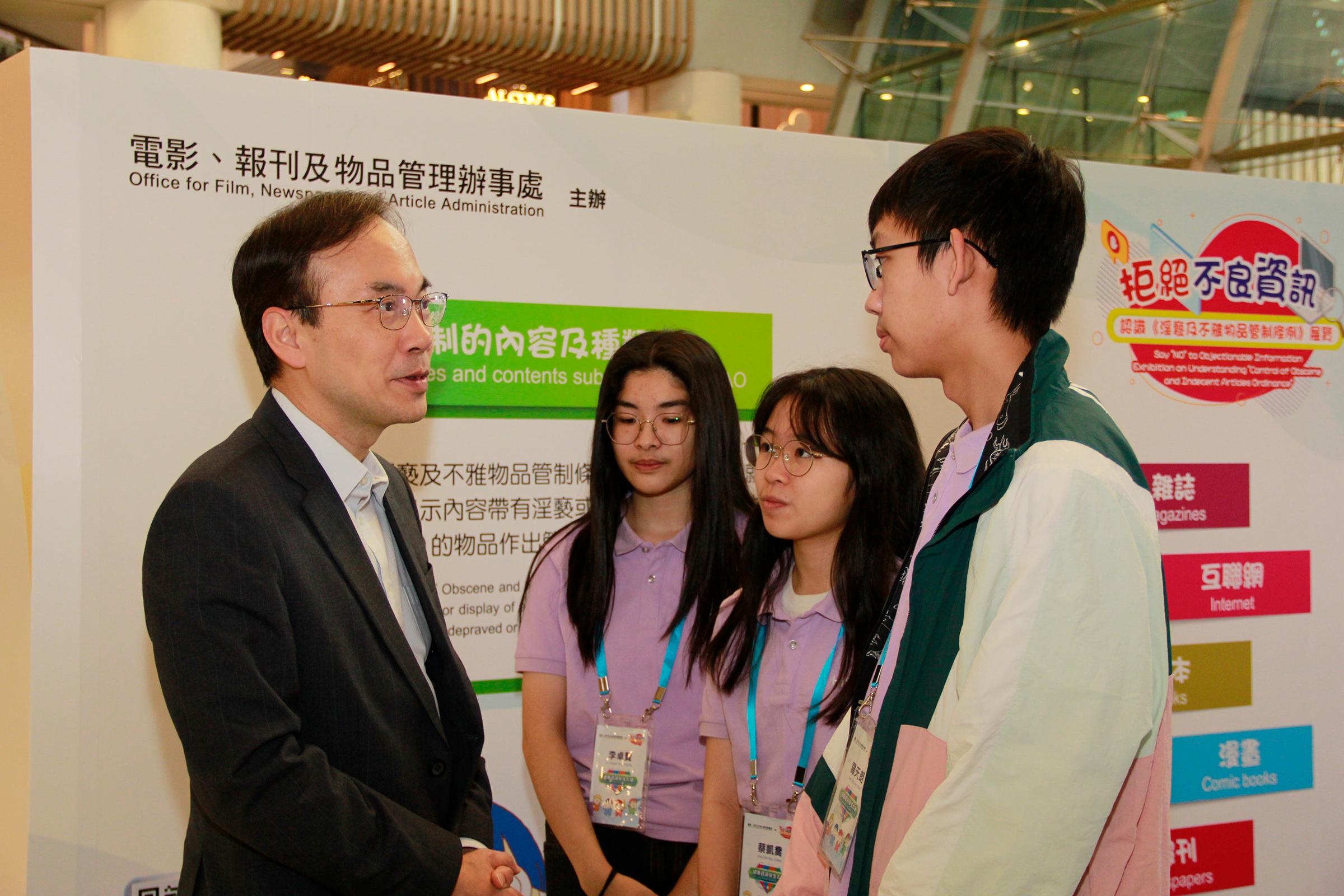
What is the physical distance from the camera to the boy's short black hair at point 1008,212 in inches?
57.3

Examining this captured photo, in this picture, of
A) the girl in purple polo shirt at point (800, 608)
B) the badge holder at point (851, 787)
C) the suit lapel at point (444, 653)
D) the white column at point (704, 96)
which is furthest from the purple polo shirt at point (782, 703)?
the white column at point (704, 96)

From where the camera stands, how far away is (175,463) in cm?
268

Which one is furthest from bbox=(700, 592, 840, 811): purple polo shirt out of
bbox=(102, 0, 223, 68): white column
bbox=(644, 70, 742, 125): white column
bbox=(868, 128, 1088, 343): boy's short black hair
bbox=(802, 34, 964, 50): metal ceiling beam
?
bbox=(802, 34, 964, 50): metal ceiling beam

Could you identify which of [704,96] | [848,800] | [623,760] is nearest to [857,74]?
[704,96]

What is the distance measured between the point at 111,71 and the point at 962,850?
8.47 feet

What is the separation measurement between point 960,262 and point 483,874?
115cm

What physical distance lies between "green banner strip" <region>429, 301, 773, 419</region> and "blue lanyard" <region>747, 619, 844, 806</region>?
0.96 m

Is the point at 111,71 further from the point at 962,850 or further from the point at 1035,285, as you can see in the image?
the point at 962,850

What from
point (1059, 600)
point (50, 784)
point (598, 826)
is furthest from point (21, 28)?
point (1059, 600)

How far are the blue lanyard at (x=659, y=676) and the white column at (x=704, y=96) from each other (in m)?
4.79

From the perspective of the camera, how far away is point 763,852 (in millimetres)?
2020

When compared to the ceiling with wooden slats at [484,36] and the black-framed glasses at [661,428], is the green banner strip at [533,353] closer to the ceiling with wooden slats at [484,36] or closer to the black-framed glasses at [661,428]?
the black-framed glasses at [661,428]

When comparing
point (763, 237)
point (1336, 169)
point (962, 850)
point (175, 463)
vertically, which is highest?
point (1336, 169)

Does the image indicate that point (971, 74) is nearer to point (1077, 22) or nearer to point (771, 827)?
point (1077, 22)
